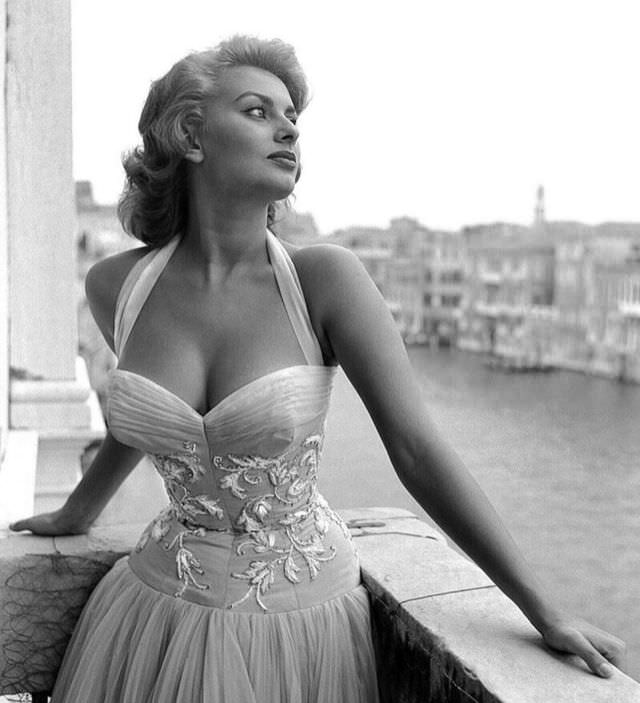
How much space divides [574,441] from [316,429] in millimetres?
17106

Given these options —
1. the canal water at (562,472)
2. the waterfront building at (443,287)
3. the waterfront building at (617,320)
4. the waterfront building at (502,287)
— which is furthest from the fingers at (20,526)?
the waterfront building at (502,287)

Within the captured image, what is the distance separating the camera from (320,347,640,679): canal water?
1340cm

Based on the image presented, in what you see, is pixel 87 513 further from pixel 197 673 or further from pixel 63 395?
pixel 63 395

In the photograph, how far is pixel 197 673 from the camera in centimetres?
95

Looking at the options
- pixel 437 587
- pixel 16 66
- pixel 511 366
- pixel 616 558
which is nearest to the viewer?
pixel 437 587

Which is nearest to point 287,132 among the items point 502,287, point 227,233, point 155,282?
point 227,233

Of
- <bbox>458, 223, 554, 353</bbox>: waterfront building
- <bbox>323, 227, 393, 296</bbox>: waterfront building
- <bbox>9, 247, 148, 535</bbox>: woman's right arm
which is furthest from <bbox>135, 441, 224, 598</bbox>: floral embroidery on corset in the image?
<bbox>458, 223, 554, 353</bbox>: waterfront building

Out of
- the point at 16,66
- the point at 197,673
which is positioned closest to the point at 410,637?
the point at 197,673

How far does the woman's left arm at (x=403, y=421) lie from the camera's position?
0.88 meters

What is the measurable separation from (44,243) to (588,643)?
1.70 meters

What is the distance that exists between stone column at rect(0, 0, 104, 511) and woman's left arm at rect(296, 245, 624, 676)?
1307 millimetres

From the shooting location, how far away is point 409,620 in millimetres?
959

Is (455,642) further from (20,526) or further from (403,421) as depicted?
(20,526)

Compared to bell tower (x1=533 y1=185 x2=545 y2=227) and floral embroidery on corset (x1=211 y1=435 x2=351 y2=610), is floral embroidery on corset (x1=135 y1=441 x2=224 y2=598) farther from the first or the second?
bell tower (x1=533 y1=185 x2=545 y2=227)
